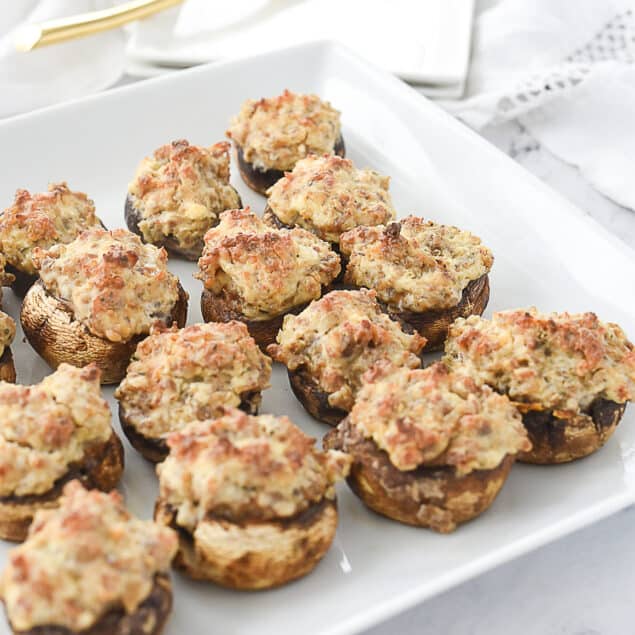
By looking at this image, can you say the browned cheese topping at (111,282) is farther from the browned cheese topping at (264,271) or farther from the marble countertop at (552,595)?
the marble countertop at (552,595)

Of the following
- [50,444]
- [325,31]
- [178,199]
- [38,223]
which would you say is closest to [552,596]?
[50,444]

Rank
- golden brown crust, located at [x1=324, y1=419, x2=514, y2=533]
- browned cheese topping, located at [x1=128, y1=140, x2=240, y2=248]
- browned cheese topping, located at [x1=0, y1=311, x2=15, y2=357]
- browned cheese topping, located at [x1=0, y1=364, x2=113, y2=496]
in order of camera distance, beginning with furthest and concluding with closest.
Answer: browned cheese topping, located at [x1=128, y1=140, x2=240, y2=248]
browned cheese topping, located at [x1=0, y1=311, x2=15, y2=357]
golden brown crust, located at [x1=324, y1=419, x2=514, y2=533]
browned cheese topping, located at [x1=0, y1=364, x2=113, y2=496]

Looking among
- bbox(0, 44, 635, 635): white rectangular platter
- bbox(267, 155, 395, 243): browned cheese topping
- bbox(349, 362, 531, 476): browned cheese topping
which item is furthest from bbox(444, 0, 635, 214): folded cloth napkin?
bbox(349, 362, 531, 476): browned cheese topping

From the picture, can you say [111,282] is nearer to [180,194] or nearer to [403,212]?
[180,194]

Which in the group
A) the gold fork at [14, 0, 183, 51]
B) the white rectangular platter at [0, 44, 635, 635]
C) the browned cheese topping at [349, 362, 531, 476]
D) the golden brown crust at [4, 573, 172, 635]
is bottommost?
the white rectangular platter at [0, 44, 635, 635]

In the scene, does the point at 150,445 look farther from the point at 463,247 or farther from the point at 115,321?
the point at 463,247

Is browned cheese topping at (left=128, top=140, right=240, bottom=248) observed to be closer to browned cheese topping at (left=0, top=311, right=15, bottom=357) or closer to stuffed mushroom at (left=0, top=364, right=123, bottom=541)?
browned cheese topping at (left=0, top=311, right=15, bottom=357)
